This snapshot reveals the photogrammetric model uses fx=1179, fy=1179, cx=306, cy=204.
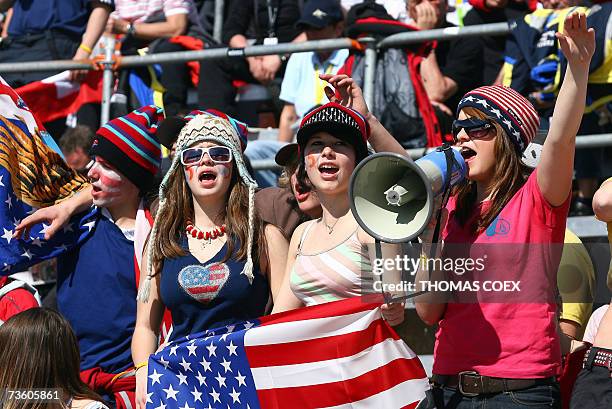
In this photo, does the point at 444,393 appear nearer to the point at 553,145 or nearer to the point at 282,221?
the point at 553,145

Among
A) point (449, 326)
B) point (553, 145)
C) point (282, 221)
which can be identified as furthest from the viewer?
point (282, 221)

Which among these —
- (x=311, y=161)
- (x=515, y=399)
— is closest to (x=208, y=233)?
(x=311, y=161)

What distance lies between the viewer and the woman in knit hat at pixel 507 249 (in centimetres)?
393

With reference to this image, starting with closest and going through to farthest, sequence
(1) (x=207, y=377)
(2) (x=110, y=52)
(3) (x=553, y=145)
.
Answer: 1. (3) (x=553, y=145)
2. (1) (x=207, y=377)
3. (2) (x=110, y=52)

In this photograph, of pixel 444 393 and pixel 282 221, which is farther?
pixel 282 221

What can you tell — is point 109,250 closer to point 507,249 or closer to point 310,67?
point 507,249

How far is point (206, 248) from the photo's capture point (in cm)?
491

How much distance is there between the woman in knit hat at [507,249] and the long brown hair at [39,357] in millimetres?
1348

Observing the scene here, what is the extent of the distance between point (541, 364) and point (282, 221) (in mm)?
1761

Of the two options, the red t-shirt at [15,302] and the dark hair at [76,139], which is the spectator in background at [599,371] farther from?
the dark hair at [76,139]

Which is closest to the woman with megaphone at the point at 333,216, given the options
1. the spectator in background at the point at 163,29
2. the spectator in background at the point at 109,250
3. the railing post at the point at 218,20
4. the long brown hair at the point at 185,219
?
the long brown hair at the point at 185,219

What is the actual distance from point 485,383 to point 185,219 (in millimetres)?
1633

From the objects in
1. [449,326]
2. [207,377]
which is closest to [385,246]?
[449,326]

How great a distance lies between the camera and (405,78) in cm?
688
